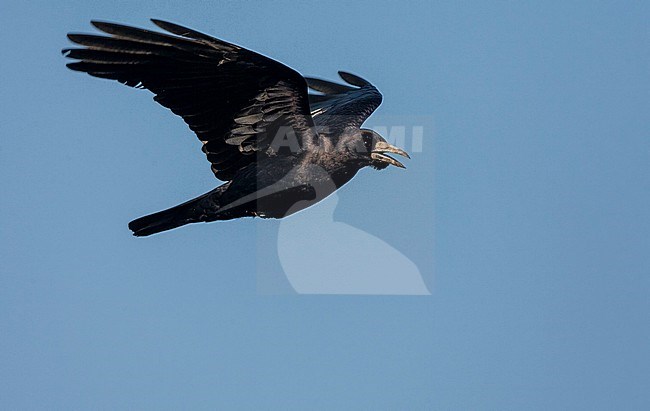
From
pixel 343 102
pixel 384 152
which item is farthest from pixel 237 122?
pixel 343 102

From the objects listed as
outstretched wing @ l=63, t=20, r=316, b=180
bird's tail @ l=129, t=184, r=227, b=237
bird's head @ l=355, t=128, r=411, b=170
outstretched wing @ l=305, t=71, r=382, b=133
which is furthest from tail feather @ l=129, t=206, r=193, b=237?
bird's head @ l=355, t=128, r=411, b=170

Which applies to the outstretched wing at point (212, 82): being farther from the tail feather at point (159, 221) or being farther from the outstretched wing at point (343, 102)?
the outstretched wing at point (343, 102)

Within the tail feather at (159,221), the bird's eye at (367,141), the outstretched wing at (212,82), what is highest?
the outstretched wing at (212,82)

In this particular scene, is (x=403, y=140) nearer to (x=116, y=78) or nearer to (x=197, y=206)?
(x=197, y=206)

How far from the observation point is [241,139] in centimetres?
1465

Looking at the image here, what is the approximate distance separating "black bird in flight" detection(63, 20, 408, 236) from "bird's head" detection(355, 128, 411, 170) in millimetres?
11

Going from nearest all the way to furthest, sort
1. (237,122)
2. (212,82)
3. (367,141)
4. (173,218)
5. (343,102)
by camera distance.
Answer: (212,82) → (237,122) → (367,141) → (173,218) → (343,102)

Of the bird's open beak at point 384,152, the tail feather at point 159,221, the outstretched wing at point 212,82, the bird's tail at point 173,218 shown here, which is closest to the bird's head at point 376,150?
the bird's open beak at point 384,152

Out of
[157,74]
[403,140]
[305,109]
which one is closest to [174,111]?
[157,74]

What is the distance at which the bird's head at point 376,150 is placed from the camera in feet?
47.9

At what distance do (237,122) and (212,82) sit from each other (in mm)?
585

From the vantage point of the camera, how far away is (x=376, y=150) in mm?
14672

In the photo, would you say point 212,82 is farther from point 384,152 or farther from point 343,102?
point 343,102

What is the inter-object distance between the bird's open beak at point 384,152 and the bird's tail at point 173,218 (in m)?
1.70
